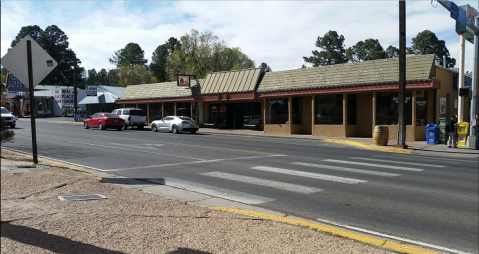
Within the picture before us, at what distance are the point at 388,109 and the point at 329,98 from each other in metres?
3.94

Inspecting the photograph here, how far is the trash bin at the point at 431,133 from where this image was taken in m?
19.8

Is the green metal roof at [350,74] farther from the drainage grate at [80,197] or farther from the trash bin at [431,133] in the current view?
the drainage grate at [80,197]

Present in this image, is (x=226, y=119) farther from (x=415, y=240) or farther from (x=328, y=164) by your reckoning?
(x=415, y=240)

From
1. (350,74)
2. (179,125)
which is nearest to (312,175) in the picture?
(350,74)

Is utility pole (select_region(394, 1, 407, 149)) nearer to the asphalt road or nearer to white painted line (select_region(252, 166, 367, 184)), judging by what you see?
the asphalt road

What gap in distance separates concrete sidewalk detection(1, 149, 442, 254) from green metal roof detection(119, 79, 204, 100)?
90.5 ft

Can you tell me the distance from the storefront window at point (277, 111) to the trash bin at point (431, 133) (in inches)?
388

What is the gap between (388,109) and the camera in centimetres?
2281

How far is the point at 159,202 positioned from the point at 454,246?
179 inches

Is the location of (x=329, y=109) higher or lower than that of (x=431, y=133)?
higher

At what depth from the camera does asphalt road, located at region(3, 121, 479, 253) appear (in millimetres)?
6465

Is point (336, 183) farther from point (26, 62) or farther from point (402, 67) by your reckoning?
point (402, 67)

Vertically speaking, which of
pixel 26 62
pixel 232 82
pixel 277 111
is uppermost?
pixel 232 82

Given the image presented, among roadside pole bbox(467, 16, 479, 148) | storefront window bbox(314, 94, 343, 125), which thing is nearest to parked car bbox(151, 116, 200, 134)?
storefront window bbox(314, 94, 343, 125)
